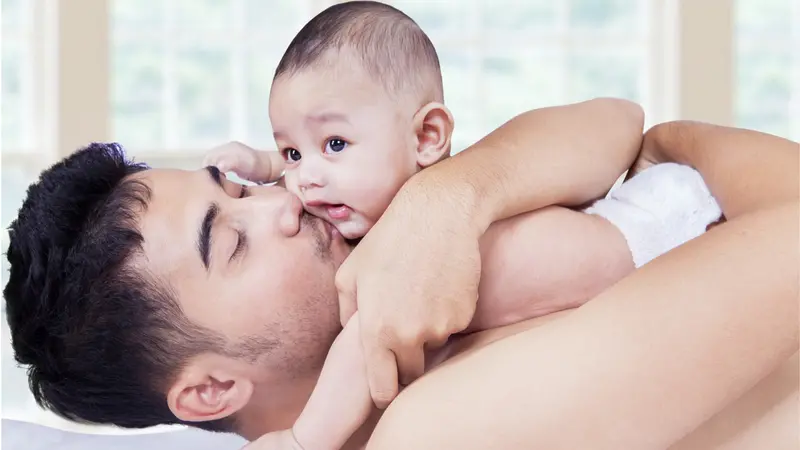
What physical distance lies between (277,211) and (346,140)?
6.5 inches

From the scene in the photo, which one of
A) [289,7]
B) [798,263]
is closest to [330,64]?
[798,263]

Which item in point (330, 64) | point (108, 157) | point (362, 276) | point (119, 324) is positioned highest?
point (330, 64)

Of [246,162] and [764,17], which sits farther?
[764,17]

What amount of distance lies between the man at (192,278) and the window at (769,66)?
12.0 ft

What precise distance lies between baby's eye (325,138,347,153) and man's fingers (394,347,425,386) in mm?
369

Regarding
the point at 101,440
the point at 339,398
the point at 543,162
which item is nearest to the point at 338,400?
the point at 339,398

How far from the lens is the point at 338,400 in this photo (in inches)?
48.8

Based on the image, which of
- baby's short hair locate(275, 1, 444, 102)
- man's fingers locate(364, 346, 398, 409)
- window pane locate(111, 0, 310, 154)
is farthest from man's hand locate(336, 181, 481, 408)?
window pane locate(111, 0, 310, 154)

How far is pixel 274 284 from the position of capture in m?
1.38

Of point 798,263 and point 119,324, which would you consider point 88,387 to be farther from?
point 798,263

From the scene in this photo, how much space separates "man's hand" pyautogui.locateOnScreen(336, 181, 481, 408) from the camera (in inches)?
43.7

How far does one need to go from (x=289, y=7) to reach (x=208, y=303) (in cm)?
330

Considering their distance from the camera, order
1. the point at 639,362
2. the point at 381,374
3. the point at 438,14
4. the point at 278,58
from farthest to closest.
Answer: the point at 438,14 < the point at 278,58 < the point at 381,374 < the point at 639,362

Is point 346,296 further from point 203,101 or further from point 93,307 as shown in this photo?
point 203,101
